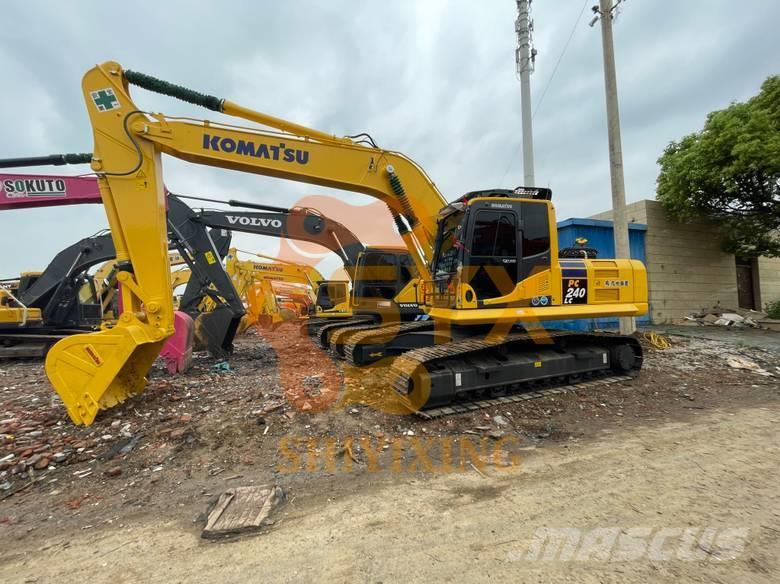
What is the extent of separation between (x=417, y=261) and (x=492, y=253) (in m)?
1.49

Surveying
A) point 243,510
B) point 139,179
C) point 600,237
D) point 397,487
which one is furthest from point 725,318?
point 139,179

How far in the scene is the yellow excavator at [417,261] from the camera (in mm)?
4586

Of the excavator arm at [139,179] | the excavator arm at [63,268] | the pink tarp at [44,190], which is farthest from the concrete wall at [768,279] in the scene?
the excavator arm at [63,268]

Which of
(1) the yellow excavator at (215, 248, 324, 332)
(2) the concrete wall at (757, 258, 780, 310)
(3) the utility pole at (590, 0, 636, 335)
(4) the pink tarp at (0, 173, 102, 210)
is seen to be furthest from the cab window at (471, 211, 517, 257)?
(2) the concrete wall at (757, 258, 780, 310)

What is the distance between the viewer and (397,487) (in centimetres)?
317

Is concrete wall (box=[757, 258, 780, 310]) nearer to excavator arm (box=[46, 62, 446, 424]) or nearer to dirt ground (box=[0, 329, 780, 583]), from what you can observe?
dirt ground (box=[0, 329, 780, 583])

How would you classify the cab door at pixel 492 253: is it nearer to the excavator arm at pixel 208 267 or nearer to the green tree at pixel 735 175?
the excavator arm at pixel 208 267

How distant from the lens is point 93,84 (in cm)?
455

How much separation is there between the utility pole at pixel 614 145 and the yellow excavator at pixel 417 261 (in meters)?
4.15

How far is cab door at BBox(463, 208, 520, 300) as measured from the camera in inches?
209

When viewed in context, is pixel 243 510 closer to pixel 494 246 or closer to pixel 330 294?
pixel 494 246

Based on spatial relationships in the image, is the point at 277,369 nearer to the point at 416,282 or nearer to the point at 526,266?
the point at 416,282

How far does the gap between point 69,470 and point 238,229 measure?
6.93 m

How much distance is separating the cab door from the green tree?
1085 centimetres
